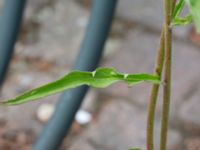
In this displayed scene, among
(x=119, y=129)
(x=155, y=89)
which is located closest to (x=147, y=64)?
(x=119, y=129)

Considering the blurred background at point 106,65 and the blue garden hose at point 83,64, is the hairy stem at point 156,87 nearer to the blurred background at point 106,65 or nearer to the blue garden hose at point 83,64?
the blue garden hose at point 83,64

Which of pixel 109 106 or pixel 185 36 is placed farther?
pixel 185 36

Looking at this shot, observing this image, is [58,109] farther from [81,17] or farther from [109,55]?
[81,17]

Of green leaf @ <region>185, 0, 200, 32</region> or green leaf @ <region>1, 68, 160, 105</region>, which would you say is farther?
green leaf @ <region>1, 68, 160, 105</region>

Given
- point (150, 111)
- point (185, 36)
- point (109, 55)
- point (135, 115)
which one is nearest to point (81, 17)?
point (109, 55)

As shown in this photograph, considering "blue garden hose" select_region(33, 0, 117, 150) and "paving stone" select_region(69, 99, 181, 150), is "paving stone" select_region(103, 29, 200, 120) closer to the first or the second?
"paving stone" select_region(69, 99, 181, 150)

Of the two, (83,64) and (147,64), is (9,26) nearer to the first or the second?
(83,64)

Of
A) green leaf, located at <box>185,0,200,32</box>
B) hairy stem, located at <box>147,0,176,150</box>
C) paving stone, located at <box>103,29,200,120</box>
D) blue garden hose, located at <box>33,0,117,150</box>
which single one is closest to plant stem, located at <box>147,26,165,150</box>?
hairy stem, located at <box>147,0,176,150</box>
